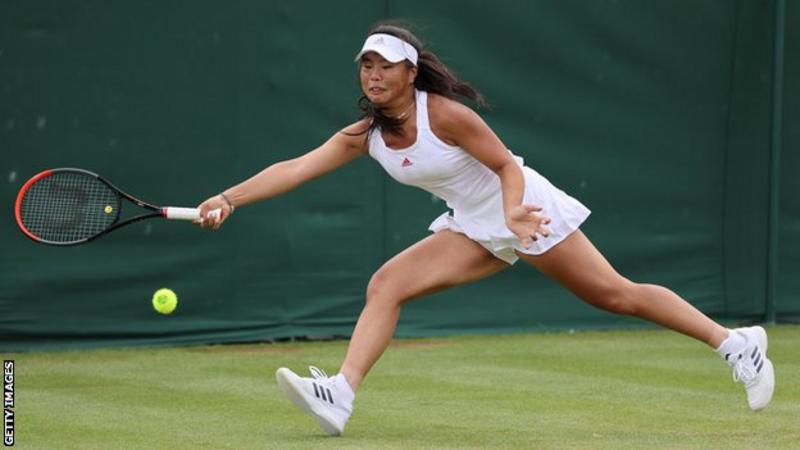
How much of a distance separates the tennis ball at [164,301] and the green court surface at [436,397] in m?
0.24

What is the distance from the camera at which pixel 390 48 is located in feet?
18.0

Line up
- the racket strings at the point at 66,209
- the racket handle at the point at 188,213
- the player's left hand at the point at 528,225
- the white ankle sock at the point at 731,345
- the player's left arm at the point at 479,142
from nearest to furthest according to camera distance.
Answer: the player's left hand at the point at 528,225, the player's left arm at the point at 479,142, the racket handle at the point at 188,213, the white ankle sock at the point at 731,345, the racket strings at the point at 66,209

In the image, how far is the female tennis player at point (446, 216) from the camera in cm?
548

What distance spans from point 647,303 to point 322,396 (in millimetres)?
1197

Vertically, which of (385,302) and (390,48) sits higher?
(390,48)

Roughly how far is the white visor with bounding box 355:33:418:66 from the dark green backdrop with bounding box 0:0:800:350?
353 cm

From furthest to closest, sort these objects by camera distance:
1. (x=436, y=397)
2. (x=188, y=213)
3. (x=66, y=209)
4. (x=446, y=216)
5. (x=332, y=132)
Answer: (x=332, y=132) < (x=436, y=397) < (x=66, y=209) < (x=446, y=216) < (x=188, y=213)

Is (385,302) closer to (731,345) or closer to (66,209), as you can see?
(731,345)

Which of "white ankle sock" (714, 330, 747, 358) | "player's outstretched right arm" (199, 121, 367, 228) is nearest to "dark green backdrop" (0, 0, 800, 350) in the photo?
"player's outstretched right arm" (199, 121, 367, 228)

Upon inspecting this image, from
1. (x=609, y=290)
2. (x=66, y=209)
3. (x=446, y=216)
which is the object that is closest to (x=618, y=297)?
(x=609, y=290)

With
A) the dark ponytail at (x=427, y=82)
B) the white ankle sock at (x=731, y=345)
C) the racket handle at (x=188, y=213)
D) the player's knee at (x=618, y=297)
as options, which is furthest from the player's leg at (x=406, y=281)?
the white ankle sock at (x=731, y=345)

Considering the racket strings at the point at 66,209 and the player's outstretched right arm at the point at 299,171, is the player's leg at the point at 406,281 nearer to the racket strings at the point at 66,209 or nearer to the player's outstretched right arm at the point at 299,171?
the player's outstretched right arm at the point at 299,171

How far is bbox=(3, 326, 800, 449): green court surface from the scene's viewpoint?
18.2ft

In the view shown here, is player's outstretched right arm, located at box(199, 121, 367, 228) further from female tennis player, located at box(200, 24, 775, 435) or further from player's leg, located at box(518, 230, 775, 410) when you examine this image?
player's leg, located at box(518, 230, 775, 410)
